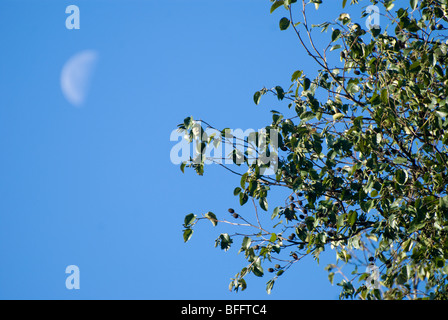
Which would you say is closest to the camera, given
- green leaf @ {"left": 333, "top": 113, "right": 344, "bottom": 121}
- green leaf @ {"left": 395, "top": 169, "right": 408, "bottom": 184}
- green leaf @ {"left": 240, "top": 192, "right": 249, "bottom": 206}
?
green leaf @ {"left": 395, "top": 169, "right": 408, "bottom": 184}

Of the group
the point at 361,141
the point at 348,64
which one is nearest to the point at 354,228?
the point at 361,141

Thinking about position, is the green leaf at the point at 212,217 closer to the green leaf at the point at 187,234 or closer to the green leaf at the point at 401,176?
the green leaf at the point at 187,234

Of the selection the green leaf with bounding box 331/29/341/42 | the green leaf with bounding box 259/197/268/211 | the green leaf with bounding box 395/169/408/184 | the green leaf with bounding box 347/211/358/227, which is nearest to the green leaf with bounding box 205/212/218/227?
the green leaf with bounding box 259/197/268/211

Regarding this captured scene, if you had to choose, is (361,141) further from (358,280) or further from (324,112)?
(358,280)

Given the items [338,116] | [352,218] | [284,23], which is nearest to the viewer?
[352,218]

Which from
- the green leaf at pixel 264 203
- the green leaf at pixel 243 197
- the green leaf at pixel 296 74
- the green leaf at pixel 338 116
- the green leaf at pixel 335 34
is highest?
the green leaf at pixel 335 34

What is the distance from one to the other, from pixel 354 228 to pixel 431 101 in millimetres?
1214

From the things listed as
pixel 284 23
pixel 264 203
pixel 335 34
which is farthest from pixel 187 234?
pixel 335 34

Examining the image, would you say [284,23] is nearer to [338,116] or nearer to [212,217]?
[338,116]

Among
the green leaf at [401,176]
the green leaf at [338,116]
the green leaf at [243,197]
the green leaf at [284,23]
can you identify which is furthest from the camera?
the green leaf at [338,116]

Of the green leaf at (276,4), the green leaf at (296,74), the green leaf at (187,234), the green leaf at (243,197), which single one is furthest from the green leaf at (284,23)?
the green leaf at (187,234)

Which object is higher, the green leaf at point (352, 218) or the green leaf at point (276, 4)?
the green leaf at point (276, 4)

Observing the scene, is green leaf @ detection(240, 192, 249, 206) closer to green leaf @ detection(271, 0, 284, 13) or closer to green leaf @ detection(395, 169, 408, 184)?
green leaf @ detection(395, 169, 408, 184)

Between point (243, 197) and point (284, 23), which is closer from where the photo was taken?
point (243, 197)
